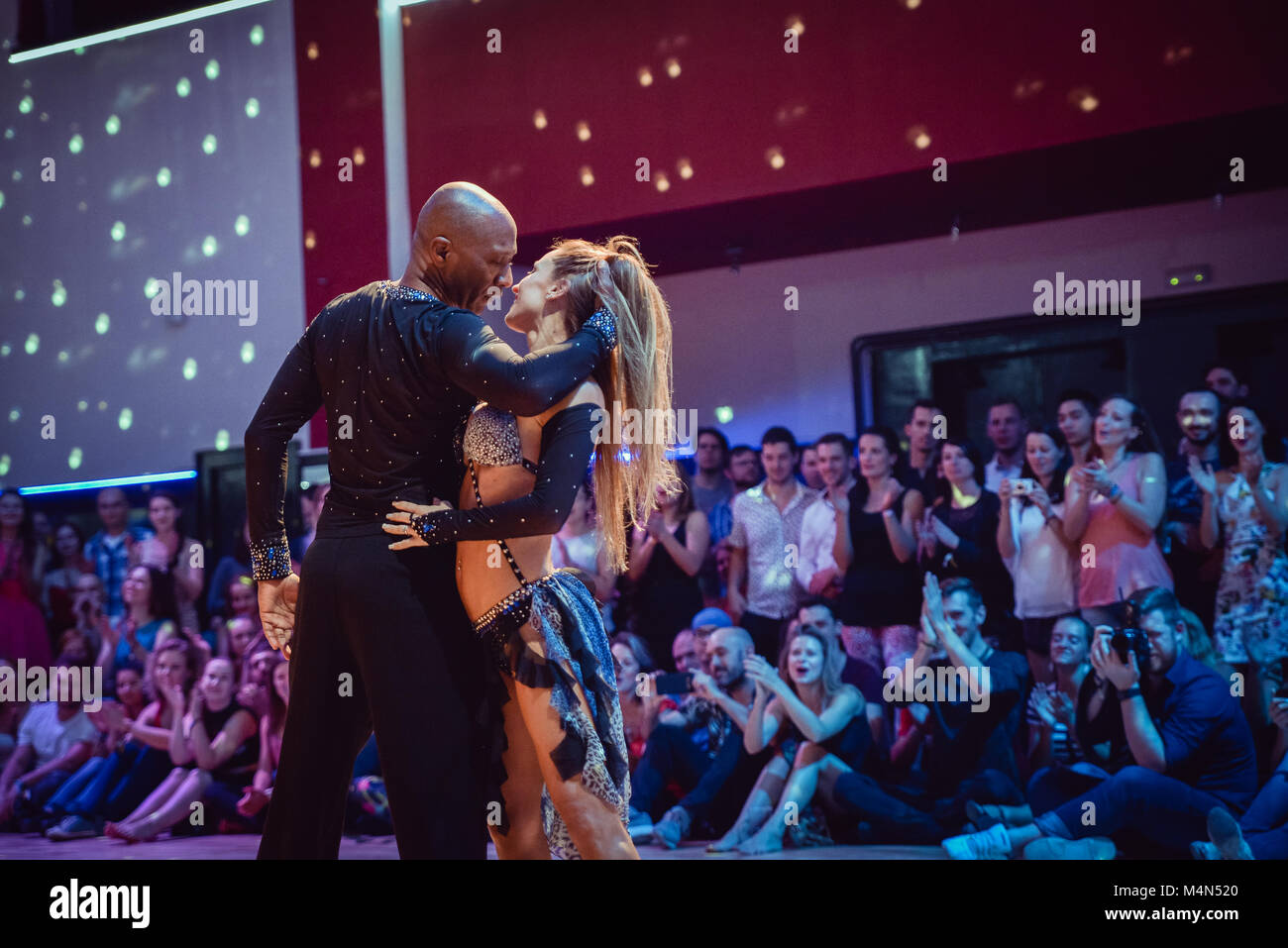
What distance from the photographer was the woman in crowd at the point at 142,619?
4934 millimetres

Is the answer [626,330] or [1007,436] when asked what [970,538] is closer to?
[1007,436]

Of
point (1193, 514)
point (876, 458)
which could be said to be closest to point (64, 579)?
point (876, 458)

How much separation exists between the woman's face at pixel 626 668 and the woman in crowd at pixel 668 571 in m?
0.09

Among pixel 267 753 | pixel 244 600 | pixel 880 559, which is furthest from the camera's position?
pixel 244 600

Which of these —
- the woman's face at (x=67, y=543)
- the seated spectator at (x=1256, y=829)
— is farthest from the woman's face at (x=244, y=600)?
the seated spectator at (x=1256, y=829)

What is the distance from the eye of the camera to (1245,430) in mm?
3766

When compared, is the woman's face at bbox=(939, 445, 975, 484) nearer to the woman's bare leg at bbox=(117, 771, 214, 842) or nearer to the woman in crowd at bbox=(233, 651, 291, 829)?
the woman in crowd at bbox=(233, 651, 291, 829)

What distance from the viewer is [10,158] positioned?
237 inches

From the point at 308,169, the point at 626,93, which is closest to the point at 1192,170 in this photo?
the point at 626,93

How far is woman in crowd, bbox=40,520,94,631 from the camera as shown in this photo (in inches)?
204

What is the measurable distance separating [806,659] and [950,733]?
0.48 m

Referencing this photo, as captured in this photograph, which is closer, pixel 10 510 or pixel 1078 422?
pixel 1078 422

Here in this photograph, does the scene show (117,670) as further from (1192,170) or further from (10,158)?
(1192,170)
